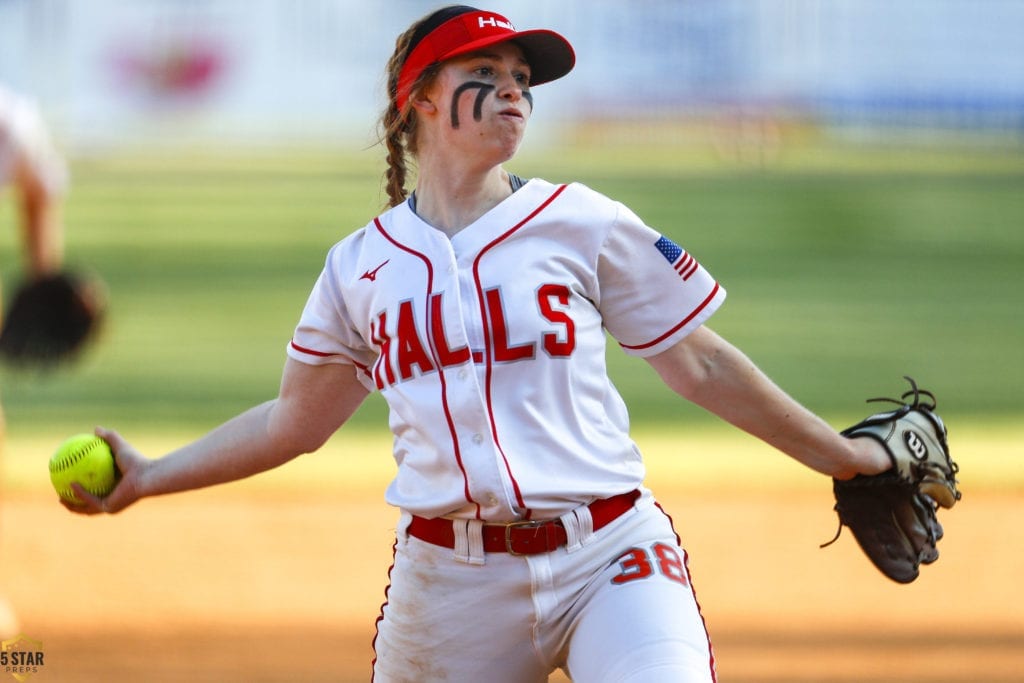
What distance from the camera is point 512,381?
7.64ft

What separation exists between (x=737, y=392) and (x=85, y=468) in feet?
4.11

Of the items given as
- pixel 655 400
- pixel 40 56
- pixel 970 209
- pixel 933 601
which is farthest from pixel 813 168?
pixel 933 601

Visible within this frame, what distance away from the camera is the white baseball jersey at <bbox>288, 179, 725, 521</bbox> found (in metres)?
2.32

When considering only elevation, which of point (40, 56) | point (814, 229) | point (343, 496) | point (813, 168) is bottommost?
point (343, 496)

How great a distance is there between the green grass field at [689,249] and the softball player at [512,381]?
467mm

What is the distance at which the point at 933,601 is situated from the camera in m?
5.01

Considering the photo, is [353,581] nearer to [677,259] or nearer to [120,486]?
[120,486]

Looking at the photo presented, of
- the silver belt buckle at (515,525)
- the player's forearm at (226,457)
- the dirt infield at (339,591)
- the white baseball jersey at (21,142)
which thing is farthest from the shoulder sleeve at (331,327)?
the white baseball jersey at (21,142)

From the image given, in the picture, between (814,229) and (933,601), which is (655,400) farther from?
(814,229)

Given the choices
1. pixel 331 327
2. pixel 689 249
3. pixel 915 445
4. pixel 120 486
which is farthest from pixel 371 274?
pixel 689 249

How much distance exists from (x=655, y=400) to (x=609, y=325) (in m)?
7.11

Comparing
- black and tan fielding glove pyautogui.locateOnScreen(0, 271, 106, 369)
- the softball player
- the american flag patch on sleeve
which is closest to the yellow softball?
the softball player

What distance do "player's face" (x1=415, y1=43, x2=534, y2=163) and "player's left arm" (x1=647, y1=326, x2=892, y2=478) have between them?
44 centimetres

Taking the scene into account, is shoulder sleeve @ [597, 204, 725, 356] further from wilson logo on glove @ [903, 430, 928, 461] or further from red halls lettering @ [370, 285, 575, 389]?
wilson logo on glove @ [903, 430, 928, 461]
